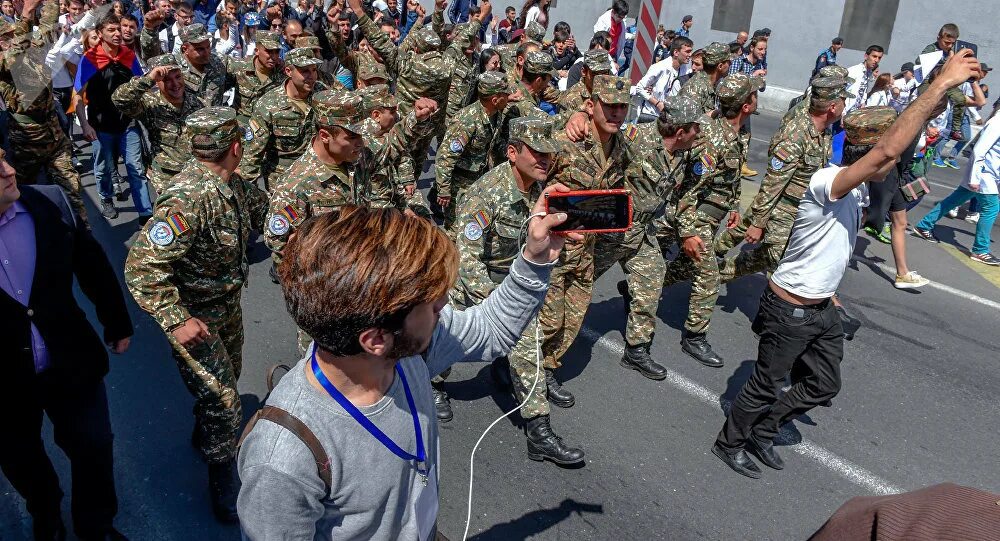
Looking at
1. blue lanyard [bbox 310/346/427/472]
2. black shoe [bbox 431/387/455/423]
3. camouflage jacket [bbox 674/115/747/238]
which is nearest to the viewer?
blue lanyard [bbox 310/346/427/472]

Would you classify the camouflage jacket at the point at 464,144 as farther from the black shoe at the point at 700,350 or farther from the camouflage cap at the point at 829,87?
the camouflage cap at the point at 829,87

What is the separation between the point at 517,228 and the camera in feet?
14.3

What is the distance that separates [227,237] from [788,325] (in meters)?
3.12

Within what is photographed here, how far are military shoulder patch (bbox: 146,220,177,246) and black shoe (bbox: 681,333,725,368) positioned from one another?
13.3 ft

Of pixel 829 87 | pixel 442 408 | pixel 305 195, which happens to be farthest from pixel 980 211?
pixel 305 195

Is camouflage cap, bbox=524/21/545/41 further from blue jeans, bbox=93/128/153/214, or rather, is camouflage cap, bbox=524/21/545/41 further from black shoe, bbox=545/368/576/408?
black shoe, bbox=545/368/576/408

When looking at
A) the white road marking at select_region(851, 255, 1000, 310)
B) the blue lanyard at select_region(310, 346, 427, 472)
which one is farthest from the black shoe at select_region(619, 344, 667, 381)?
the white road marking at select_region(851, 255, 1000, 310)

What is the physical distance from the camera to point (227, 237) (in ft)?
11.7

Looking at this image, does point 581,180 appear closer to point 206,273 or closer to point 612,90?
point 612,90

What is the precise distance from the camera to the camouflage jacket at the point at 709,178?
568 centimetres

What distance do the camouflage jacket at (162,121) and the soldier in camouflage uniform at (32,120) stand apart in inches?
22.7

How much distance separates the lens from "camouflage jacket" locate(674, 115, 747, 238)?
5676mm

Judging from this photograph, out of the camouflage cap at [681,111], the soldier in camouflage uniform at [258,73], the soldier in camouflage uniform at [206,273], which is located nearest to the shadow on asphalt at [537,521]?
the soldier in camouflage uniform at [206,273]

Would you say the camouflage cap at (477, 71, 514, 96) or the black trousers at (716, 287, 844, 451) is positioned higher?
the camouflage cap at (477, 71, 514, 96)
